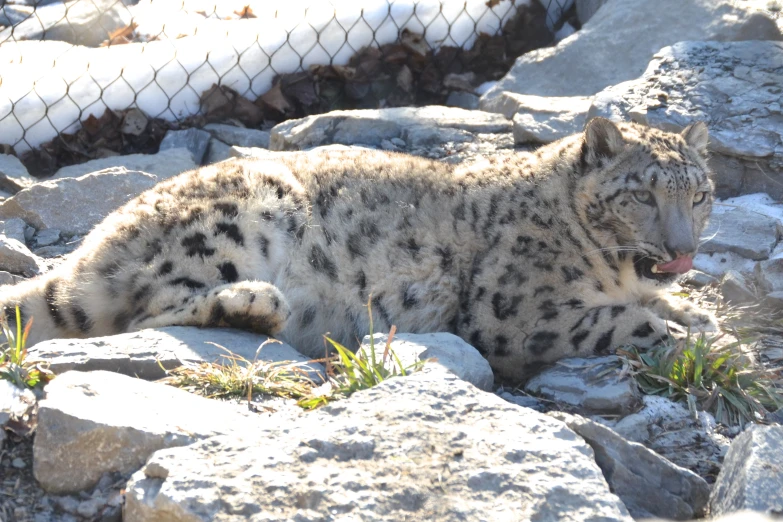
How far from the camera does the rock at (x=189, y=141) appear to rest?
850 cm

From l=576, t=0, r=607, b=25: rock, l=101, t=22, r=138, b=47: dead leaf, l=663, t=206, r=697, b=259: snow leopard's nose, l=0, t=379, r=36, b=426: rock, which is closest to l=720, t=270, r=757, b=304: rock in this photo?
l=663, t=206, r=697, b=259: snow leopard's nose

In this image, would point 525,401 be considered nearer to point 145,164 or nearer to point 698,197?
point 698,197

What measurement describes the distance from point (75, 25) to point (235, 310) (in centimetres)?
717

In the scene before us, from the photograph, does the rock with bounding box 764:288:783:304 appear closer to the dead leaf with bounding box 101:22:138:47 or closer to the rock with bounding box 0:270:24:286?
the rock with bounding box 0:270:24:286

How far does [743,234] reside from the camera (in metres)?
5.98

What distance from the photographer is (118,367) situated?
396 centimetres

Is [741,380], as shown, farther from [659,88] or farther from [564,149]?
[659,88]

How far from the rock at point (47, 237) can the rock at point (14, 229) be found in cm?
9

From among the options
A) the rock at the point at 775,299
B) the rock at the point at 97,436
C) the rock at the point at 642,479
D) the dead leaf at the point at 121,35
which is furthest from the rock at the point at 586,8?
the rock at the point at 97,436

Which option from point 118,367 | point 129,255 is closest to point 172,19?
point 129,255

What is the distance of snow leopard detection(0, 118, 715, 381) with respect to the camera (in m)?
4.78

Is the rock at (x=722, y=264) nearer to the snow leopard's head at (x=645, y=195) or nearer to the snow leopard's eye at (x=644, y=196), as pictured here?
the snow leopard's head at (x=645, y=195)

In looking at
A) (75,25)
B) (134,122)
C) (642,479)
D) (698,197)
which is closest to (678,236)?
(698,197)

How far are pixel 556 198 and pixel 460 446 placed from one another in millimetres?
2430
